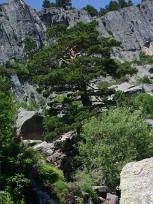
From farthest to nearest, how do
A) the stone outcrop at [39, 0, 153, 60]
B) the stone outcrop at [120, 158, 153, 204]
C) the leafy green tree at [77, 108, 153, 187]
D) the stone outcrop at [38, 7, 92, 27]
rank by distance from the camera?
the stone outcrop at [39, 0, 153, 60]
the stone outcrop at [38, 7, 92, 27]
the leafy green tree at [77, 108, 153, 187]
the stone outcrop at [120, 158, 153, 204]

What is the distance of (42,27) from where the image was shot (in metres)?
112

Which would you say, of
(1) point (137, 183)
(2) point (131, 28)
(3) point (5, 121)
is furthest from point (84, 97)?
(2) point (131, 28)

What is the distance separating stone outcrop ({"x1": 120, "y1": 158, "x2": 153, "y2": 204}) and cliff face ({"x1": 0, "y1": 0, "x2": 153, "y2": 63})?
82.0 meters

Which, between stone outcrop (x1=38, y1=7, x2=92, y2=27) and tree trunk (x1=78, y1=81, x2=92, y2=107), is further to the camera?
stone outcrop (x1=38, y1=7, x2=92, y2=27)

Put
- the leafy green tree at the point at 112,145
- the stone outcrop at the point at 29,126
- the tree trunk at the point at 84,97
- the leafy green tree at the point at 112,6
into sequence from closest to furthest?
1. the leafy green tree at the point at 112,145
2. the tree trunk at the point at 84,97
3. the stone outcrop at the point at 29,126
4. the leafy green tree at the point at 112,6

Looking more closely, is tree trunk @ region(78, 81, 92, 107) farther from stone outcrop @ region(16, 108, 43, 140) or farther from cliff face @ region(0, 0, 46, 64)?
cliff face @ region(0, 0, 46, 64)

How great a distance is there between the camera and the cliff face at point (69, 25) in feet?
322

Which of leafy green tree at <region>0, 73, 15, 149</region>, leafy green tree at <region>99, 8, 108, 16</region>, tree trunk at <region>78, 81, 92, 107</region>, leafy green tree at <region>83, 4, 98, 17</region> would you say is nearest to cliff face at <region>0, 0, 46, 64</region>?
leafy green tree at <region>83, 4, 98, 17</region>

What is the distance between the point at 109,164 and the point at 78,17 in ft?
328

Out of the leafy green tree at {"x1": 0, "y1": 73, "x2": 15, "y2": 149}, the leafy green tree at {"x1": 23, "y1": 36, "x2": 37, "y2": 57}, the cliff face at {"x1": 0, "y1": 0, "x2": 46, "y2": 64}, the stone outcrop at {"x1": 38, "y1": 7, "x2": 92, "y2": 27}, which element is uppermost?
the stone outcrop at {"x1": 38, "y1": 7, "x2": 92, "y2": 27}

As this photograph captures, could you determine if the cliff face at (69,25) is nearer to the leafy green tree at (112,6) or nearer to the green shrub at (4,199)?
the leafy green tree at (112,6)

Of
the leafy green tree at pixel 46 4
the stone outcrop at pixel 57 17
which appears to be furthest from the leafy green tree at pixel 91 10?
the stone outcrop at pixel 57 17

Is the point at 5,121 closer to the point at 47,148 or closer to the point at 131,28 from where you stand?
the point at 47,148

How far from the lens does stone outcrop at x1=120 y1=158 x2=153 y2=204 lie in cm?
440
